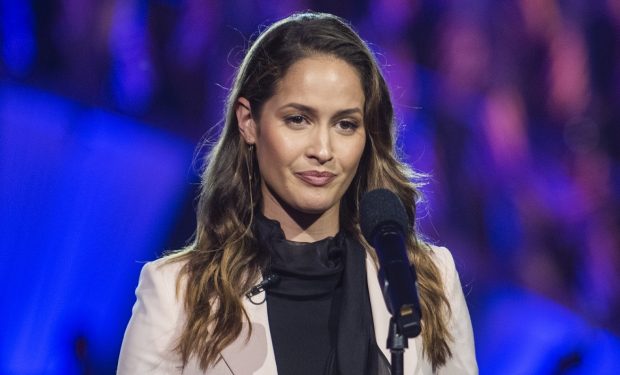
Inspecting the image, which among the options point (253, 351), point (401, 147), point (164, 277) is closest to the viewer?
point (253, 351)

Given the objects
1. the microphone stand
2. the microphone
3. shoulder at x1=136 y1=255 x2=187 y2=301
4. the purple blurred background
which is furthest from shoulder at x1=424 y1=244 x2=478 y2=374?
the purple blurred background

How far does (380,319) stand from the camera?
2234 millimetres

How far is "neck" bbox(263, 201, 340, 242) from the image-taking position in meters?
2.30

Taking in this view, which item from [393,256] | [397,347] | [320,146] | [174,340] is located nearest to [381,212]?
[393,256]

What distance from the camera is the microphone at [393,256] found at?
4.62ft

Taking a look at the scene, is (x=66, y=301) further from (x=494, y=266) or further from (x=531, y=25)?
(x=531, y=25)

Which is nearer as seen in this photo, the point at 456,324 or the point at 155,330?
the point at 155,330

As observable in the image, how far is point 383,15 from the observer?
3.81m

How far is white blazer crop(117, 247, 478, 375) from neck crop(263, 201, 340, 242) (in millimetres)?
178

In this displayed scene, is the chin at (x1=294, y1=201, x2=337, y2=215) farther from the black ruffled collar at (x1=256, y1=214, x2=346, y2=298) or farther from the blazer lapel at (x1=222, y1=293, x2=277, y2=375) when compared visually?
the blazer lapel at (x1=222, y1=293, x2=277, y2=375)

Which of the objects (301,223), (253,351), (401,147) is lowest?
(253,351)

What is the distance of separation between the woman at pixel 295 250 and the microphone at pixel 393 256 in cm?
51

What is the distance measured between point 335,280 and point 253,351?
1.00 feet

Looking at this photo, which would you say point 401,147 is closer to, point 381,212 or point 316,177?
point 316,177
